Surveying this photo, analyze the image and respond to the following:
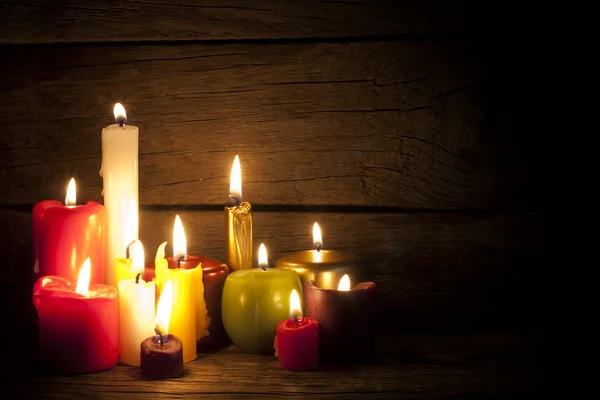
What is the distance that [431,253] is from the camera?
1.47m

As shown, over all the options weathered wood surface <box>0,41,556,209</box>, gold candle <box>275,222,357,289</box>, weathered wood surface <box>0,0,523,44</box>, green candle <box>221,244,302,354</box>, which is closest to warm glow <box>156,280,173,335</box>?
green candle <box>221,244,302,354</box>

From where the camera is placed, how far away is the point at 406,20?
1.43 meters

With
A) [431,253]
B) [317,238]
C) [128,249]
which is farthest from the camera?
[431,253]

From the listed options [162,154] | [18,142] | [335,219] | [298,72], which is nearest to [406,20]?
[298,72]

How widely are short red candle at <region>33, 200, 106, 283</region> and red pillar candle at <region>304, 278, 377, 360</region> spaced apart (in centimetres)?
37

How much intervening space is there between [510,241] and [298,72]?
0.50 m

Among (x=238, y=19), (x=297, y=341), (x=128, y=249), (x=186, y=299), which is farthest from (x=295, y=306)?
(x=238, y=19)

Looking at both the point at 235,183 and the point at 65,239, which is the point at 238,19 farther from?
the point at 65,239

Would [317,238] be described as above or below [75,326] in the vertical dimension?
above

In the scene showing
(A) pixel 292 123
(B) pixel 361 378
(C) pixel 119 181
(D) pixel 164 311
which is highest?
(A) pixel 292 123

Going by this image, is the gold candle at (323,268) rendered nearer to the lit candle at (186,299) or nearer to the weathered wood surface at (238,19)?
the lit candle at (186,299)

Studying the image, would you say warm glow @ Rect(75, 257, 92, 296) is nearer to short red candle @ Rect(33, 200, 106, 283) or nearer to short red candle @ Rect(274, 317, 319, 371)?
short red candle @ Rect(33, 200, 106, 283)

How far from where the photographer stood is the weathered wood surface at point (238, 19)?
1420 millimetres

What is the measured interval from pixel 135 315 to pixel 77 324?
3.5 inches
